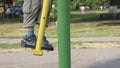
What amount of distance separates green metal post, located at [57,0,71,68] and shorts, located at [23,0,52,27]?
49 cm

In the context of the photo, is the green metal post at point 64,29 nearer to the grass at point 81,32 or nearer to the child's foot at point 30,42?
the child's foot at point 30,42

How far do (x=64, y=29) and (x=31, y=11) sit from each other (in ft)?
1.88

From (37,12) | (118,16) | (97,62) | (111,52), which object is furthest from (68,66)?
(118,16)

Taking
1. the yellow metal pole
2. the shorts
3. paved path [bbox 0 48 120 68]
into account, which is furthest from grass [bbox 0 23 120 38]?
the yellow metal pole

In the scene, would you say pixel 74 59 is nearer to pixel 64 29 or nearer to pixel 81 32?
pixel 64 29

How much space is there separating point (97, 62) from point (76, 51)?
2260mm

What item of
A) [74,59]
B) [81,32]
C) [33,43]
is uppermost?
[33,43]

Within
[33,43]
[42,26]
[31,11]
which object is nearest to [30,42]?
[33,43]

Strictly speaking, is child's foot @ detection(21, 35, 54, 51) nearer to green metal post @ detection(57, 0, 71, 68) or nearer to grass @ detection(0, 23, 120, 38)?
green metal post @ detection(57, 0, 71, 68)

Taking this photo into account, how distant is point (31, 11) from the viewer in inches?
141

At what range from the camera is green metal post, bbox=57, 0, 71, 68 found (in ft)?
10.1

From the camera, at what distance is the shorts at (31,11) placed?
353 cm

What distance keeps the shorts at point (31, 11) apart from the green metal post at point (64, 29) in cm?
49

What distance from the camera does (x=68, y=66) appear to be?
3.17 metres
